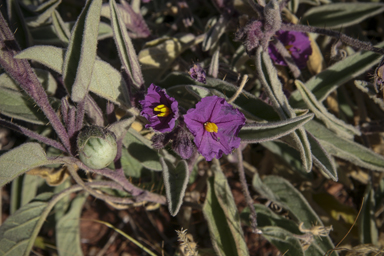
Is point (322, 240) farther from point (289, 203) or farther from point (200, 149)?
point (200, 149)

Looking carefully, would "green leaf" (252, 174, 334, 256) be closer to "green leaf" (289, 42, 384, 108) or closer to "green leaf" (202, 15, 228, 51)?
"green leaf" (289, 42, 384, 108)

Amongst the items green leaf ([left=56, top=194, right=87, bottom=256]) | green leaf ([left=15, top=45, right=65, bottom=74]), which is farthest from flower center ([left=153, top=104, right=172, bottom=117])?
green leaf ([left=56, top=194, right=87, bottom=256])

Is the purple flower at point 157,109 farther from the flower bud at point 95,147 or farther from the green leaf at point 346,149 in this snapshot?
the green leaf at point 346,149

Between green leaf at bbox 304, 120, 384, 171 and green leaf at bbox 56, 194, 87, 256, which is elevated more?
green leaf at bbox 304, 120, 384, 171

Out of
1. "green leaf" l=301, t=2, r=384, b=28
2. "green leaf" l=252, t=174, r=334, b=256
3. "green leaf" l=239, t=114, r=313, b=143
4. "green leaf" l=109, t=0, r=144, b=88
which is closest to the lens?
"green leaf" l=239, t=114, r=313, b=143

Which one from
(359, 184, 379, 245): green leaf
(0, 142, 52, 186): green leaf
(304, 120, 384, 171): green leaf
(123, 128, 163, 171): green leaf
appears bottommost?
(359, 184, 379, 245): green leaf

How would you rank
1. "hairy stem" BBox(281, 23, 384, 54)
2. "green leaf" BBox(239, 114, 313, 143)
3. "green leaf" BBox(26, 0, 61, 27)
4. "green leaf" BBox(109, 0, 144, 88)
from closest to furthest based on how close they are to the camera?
"green leaf" BBox(239, 114, 313, 143)
"green leaf" BBox(109, 0, 144, 88)
"hairy stem" BBox(281, 23, 384, 54)
"green leaf" BBox(26, 0, 61, 27)

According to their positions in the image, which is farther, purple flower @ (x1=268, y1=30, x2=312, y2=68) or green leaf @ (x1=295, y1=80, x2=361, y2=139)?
purple flower @ (x1=268, y1=30, x2=312, y2=68)

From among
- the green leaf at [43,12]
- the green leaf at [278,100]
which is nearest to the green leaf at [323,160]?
the green leaf at [278,100]
